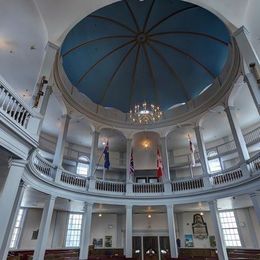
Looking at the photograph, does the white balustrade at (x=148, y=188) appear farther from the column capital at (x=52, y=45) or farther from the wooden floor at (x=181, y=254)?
the column capital at (x=52, y=45)

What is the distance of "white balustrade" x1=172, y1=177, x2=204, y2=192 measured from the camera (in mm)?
11797

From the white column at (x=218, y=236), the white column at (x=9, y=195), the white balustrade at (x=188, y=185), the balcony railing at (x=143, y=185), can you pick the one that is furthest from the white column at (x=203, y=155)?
the white column at (x=9, y=195)

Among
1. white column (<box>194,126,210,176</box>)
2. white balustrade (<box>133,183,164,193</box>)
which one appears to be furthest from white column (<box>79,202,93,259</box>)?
white column (<box>194,126,210,176</box>)

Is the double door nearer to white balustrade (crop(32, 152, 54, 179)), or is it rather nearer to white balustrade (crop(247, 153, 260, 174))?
white balustrade (crop(247, 153, 260, 174))

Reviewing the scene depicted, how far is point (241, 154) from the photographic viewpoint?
9898 mm

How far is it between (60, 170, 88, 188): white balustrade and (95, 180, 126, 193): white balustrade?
34.0 inches

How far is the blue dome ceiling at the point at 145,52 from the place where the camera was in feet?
35.8

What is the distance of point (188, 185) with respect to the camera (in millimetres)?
12047

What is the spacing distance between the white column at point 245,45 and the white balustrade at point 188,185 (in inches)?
273

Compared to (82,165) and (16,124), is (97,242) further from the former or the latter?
(16,124)

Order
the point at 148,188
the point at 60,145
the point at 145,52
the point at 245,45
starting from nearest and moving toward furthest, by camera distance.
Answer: the point at 245,45
the point at 60,145
the point at 148,188
the point at 145,52

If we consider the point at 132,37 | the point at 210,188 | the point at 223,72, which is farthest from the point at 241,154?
the point at 132,37

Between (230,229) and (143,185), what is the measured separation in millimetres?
6762

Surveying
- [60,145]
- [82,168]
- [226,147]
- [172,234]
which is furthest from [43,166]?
[226,147]
